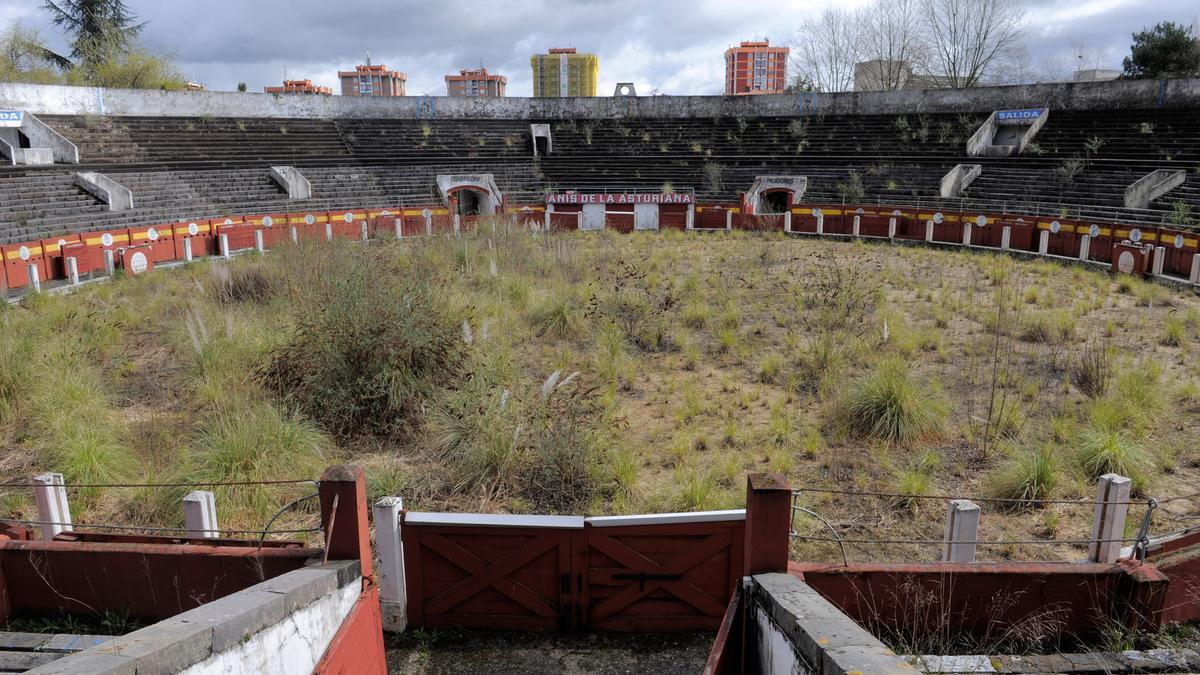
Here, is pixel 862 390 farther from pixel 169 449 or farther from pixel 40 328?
pixel 40 328

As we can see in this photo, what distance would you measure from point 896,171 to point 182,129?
28934 mm

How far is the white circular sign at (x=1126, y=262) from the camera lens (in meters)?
17.9

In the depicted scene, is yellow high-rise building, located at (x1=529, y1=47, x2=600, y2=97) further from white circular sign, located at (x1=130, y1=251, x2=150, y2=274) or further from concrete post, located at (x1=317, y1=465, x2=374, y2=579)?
concrete post, located at (x1=317, y1=465, x2=374, y2=579)

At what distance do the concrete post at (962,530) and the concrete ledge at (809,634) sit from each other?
184 centimetres

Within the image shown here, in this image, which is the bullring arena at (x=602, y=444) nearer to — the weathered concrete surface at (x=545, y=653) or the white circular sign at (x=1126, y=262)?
the weathered concrete surface at (x=545, y=653)

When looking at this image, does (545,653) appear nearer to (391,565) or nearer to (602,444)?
(391,565)

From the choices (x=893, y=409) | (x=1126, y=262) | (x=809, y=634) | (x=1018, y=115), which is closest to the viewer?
(x=809, y=634)

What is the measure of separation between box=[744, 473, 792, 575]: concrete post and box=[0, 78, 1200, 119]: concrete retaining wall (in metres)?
32.3

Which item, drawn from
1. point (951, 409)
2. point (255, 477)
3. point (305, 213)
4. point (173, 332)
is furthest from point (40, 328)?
point (305, 213)

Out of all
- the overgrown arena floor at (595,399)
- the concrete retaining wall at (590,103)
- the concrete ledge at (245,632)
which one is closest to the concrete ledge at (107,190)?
the concrete retaining wall at (590,103)

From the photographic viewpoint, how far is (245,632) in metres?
3.52

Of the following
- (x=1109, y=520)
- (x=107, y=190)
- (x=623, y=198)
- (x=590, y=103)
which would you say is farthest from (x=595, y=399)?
(x=590, y=103)

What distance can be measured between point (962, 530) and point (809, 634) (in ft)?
8.35

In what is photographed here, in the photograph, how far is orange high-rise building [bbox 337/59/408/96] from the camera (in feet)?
465
